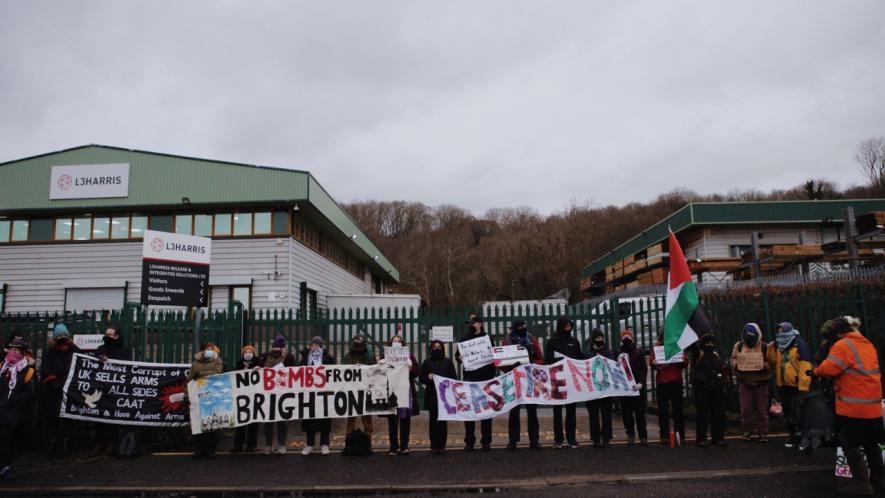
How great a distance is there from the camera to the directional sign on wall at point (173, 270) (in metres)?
11.8

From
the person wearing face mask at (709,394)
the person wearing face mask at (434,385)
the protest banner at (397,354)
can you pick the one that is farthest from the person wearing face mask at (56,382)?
the person wearing face mask at (709,394)

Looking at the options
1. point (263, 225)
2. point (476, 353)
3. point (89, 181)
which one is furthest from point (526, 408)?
point (89, 181)

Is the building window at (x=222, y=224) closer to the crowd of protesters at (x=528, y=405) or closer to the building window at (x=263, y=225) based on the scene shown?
the building window at (x=263, y=225)

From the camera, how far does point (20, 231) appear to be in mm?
24609

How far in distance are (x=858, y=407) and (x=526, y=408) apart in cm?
469

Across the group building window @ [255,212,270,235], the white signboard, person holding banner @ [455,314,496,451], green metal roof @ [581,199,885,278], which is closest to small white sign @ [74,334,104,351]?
person holding banner @ [455,314,496,451]

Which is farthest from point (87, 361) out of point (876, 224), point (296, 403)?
point (876, 224)

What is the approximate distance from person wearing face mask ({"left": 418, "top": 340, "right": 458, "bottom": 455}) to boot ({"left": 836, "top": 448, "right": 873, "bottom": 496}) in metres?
5.31

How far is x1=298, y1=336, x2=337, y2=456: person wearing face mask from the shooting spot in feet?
32.0

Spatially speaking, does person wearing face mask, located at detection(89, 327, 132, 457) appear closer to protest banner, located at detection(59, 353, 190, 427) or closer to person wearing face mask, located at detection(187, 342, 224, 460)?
protest banner, located at detection(59, 353, 190, 427)

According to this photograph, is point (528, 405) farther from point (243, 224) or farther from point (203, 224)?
point (203, 224)

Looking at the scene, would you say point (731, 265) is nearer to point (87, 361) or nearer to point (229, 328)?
point (229, 328)

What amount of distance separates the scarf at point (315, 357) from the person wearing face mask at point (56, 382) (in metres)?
3.88

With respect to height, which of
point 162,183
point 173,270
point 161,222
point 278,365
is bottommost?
point 278,365
